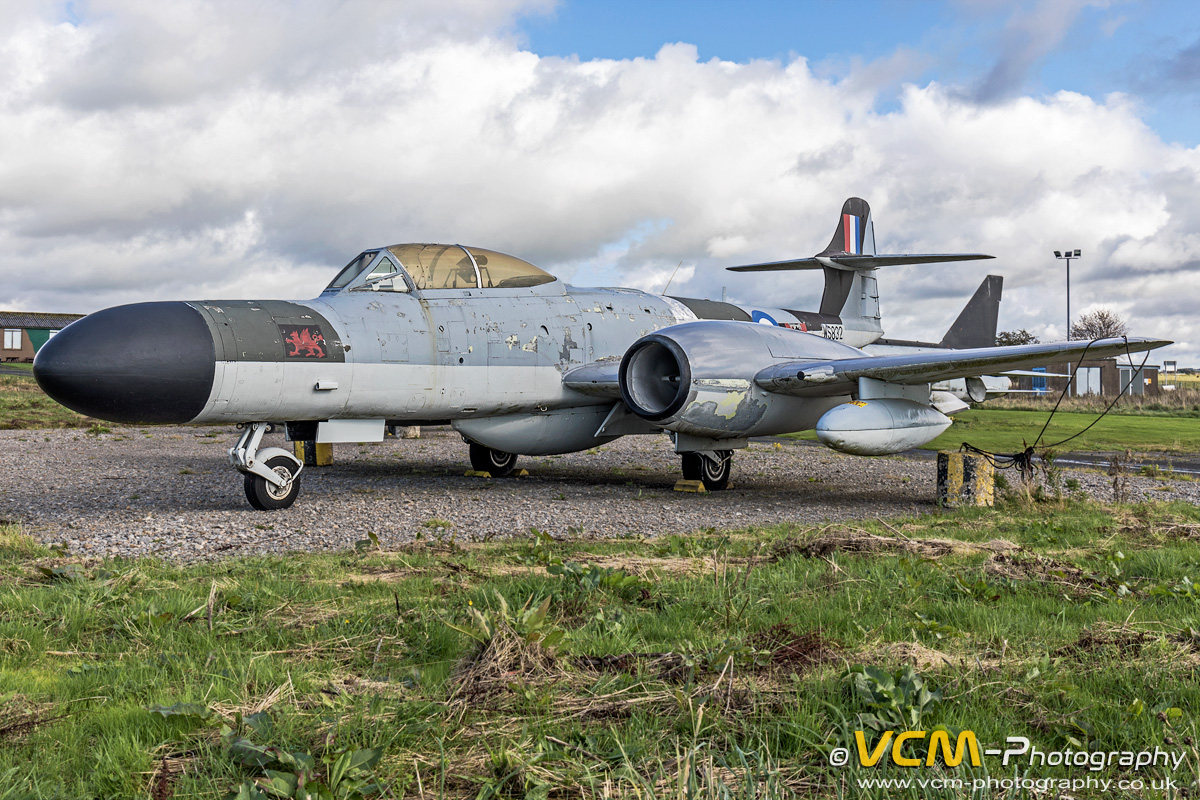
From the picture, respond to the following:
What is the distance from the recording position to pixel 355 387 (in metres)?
8.05

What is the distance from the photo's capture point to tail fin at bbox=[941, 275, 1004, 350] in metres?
15.4

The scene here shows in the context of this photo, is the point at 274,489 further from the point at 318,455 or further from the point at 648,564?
the point at 318,455

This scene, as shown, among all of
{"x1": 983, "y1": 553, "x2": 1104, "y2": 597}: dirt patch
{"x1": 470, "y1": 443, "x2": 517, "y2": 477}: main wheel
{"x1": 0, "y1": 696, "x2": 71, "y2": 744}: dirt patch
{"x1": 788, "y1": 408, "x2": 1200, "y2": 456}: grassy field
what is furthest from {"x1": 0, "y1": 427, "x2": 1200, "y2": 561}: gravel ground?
{"x1": 788, "y1": 408, "x2": 1200, "y2": 456}: grassy field

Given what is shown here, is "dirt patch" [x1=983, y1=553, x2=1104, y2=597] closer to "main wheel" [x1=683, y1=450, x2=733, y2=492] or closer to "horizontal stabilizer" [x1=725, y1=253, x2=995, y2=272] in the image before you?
"main wheel" [x1=683, y1=450, x2=733, y2=492]

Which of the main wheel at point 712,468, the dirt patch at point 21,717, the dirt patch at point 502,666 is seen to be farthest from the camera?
the main wheel at point 712,468

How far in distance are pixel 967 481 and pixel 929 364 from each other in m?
1.29

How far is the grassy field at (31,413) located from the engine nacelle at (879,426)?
650 inches

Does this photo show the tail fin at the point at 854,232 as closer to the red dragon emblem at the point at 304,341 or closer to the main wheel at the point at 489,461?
the main wheel at the point at 489,461

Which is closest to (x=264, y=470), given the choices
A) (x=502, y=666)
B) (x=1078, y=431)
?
(x=502, y=666)

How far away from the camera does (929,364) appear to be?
883 centimetres

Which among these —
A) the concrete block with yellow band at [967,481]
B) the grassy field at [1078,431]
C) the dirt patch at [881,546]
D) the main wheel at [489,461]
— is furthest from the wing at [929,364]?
the grassy field at [1078,431]

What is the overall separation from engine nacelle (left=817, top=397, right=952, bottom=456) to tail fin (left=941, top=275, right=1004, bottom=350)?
6333mm

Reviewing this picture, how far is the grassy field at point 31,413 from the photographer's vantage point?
21.0m

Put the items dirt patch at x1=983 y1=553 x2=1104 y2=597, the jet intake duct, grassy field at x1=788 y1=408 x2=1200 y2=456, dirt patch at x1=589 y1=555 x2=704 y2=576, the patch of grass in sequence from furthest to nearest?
1. the patch of grass
2. grassy field at x1=788 y1=408 x2=1200 y2=456
3. the jet intake duct
4. dirt patch at x1=589 y1=555 x2=704 y2=576
5. dirt patch at x1=983 y1=553 x2=1104 y2=597
